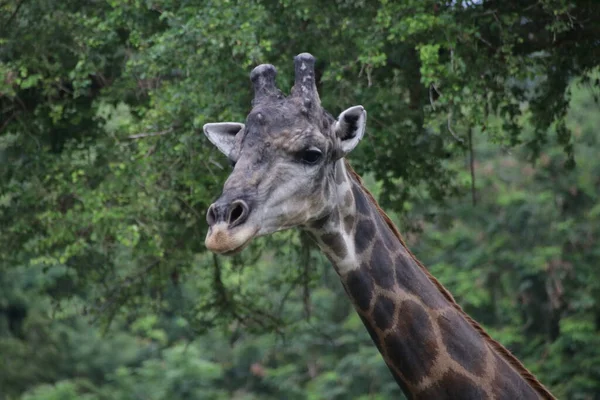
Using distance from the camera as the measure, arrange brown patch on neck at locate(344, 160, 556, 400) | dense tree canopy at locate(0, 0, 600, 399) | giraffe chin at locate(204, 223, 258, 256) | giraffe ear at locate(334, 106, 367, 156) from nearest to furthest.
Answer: giraffe chin at locate(204, 223, 258, 256) → giraffe ear at locate(334, 106, 367, 156) → brown patch on neck at locate(344, 160, 556, 400) → dense tree canopy at locate(0, 0, 600, 399)

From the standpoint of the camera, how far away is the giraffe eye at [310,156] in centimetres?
604

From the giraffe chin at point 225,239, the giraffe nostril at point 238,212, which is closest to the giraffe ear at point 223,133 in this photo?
the giraffe nostril at point 238,212

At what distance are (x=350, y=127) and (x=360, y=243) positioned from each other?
0.61m

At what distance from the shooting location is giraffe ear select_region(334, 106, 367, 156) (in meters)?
6.23

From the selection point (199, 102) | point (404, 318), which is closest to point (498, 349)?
point (404, 318)

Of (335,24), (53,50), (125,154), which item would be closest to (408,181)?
(335,24)

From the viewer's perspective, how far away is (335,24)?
38.8 ft

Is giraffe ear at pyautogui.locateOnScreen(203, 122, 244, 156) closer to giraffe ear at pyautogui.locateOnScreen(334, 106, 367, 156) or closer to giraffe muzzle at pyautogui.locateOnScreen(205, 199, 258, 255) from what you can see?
giraffe ear at pyautogui.locateOnScreen(334, 106, 367, 156)

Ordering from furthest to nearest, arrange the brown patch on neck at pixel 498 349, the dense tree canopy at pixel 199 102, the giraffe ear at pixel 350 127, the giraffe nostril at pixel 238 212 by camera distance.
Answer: the dense tree canopy at pixel 199 102
the brown patch on neck at pixel 498 349
the giraffe ear at pixel 350 127
the giraffe nostril at pixel 238 212

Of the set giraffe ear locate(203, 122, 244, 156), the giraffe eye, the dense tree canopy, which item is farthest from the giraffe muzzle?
the dense tree canopy

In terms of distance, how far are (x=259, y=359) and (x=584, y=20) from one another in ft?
69.8

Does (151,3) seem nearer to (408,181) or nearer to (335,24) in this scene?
(335,24)

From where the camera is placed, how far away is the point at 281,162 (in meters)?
5.99

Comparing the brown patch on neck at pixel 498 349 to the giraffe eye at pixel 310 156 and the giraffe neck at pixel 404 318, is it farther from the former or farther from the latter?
the giraffe eye at pixel 310 156
